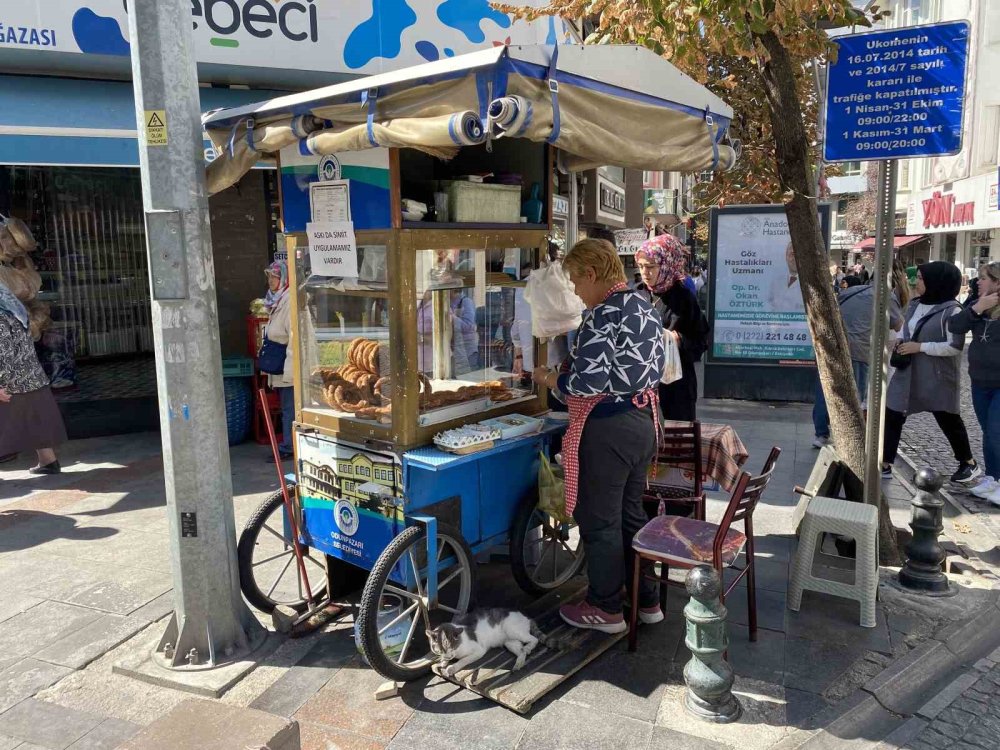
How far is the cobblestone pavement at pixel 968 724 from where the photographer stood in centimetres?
324

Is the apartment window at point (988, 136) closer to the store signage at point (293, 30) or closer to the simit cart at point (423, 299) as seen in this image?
the store signage at point (293, 30)

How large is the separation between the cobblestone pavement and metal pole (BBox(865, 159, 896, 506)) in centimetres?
110

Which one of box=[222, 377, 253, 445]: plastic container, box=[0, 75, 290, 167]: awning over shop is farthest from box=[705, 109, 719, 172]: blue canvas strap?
box=[222, 377, 253, 445]: plastic container

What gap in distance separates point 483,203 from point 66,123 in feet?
14.1

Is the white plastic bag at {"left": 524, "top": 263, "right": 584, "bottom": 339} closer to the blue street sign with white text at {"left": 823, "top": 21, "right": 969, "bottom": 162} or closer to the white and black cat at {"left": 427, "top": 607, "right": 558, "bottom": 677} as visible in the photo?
the white and black cat at {"left": 427, "top": 607, "right": 558, "bottom": 677}

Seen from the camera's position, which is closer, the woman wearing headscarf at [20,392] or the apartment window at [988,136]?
the woman wearing headscarf at [20,392]

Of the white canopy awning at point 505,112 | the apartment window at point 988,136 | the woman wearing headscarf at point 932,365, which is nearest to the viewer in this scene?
the white canopy awning at point 505,112

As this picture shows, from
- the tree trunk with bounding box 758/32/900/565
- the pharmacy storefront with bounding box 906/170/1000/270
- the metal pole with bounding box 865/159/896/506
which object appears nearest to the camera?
the metal pole with bounding box 865/159/896/506

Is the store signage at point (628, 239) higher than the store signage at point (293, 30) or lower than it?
lower

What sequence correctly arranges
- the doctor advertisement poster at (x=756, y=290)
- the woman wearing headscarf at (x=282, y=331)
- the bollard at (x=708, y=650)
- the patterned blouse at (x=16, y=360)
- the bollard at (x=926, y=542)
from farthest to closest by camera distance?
1. the doctor advertisement poster at (x=756, y=290)
2. the woman wearing headscarf at (x=282, y=331)
3. the patterned blouse at (x=16, y=360)
4. the bollard at (x=926, y=542)
5. the bollard at (x=708, y=650)

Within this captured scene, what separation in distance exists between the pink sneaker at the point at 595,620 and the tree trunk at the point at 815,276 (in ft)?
5.98

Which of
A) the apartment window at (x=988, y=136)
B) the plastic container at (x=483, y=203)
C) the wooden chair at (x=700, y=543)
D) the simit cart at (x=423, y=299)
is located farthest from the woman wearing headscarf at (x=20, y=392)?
the apartment window at (x=988, y=136)

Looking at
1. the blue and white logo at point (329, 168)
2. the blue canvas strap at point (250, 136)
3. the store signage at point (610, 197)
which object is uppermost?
the store signage at point (610, 197)

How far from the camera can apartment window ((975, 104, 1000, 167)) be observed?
21531 mm
